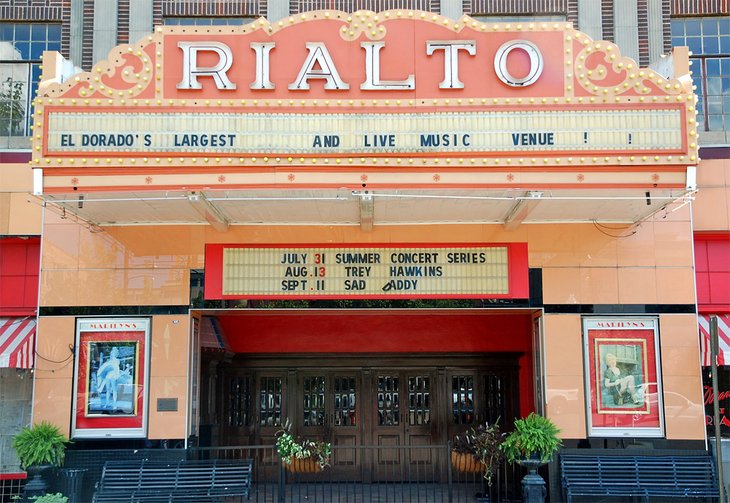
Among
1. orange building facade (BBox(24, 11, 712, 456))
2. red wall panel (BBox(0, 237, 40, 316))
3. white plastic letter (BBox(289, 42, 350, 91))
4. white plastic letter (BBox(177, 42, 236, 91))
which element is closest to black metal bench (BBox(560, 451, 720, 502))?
orange building facade (BBox(24, 11, 712, 456))

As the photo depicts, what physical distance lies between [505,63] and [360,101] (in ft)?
6.95

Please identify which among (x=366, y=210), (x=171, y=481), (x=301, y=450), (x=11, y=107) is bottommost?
(x=171, y=481)

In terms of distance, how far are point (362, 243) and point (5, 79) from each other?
799cm

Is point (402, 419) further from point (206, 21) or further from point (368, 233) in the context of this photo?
point (206, 21)

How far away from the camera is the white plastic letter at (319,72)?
11.2 metres

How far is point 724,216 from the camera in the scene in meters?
14.0

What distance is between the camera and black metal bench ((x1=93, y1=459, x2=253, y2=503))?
12367 millimetres

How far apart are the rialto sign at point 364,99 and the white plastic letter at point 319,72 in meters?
0.02

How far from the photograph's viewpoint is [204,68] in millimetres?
11242

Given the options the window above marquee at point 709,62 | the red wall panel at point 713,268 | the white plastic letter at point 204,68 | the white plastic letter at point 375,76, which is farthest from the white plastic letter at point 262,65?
the window above marquee at point 709,62

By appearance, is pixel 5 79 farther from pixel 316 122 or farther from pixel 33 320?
pixel 316 122

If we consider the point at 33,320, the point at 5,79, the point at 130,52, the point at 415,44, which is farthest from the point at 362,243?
the point at 5,79

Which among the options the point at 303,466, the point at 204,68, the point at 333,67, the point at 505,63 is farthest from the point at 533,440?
the point at 204,68

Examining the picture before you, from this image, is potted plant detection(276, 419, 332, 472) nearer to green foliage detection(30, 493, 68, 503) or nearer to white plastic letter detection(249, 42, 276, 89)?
green foliage detection(30, 493, 68, 503)
